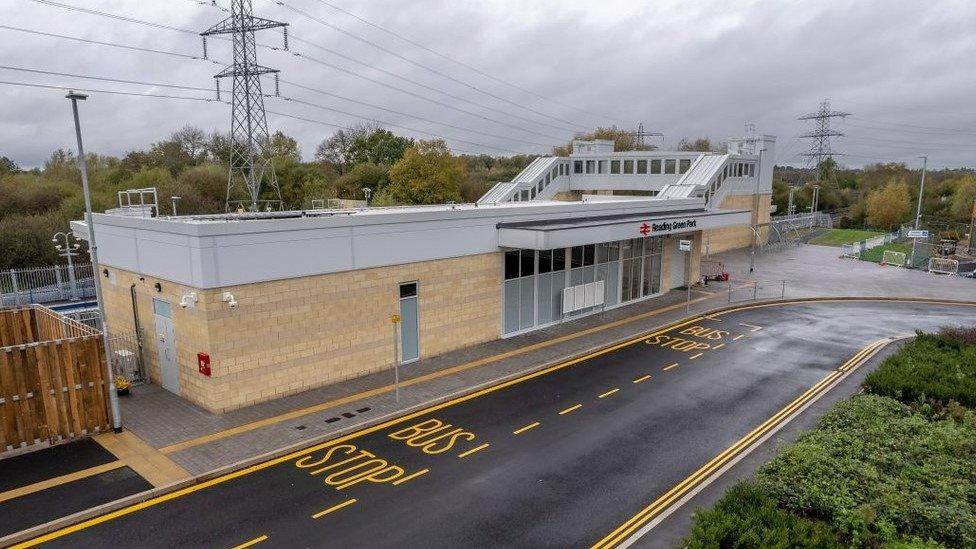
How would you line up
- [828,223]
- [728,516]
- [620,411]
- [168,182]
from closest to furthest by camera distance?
[728,516], [620,411], [168,182], [828,223]

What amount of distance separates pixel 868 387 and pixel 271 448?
50.7ft

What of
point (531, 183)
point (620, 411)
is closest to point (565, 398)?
point (620, 411)

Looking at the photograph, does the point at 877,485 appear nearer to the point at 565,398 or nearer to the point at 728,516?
the point at 728,516

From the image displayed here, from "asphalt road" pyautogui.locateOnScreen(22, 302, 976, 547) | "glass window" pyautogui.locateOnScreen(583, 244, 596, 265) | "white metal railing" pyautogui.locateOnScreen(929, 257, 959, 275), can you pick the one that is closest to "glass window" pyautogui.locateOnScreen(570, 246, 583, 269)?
"glass window" pyautogui.locateOnScreen(583, 244, 596, 265)

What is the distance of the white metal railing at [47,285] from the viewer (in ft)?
91.4

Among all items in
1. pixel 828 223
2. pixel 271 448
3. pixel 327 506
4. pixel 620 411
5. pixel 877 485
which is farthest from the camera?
pixel 828 223

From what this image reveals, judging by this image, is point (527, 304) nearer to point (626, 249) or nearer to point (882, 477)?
point (626, 249)

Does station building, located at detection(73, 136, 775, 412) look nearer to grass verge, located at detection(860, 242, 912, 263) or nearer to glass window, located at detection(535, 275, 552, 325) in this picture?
glass window, located at detection(535, 275, 552, 325)

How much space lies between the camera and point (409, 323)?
18.8 m

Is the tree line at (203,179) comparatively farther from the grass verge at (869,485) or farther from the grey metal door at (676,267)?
the grass verge at (869,485)

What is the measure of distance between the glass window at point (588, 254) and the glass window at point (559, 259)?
1.42 m

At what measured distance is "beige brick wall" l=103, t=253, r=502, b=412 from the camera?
14.7 metres

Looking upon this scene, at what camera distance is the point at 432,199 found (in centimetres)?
5809

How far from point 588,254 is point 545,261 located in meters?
2.73
